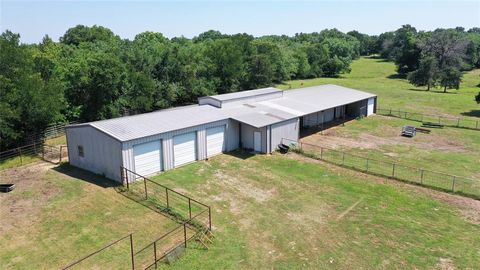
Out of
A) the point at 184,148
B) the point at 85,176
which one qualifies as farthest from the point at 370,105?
the point at 85,176

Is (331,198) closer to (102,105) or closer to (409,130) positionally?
(409,130)

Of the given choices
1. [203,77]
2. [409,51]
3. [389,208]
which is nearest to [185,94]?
[203,77]

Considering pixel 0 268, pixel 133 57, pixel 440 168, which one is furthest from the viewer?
pixel 133 57

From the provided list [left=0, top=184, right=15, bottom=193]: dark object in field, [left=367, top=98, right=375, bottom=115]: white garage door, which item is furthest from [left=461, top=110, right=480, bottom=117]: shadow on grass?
[left=0, top=184, right=15, bottom=193]: dark object in field

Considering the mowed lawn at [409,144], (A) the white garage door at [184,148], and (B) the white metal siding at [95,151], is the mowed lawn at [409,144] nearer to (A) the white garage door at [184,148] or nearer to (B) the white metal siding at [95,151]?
(A) the white garage door at [184,148]

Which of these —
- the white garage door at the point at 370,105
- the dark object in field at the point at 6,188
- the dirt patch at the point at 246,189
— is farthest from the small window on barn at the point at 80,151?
the white garage door at the point at 370,105

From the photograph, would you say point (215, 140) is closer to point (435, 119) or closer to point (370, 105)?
point (370, 105)
